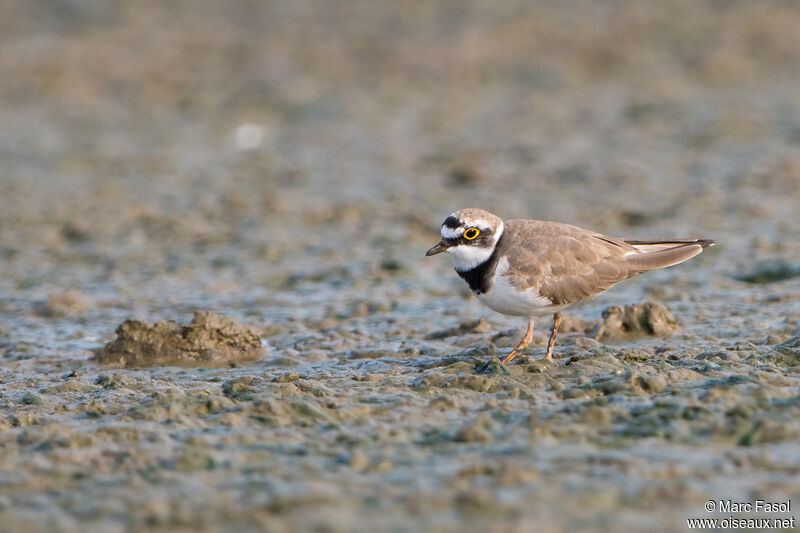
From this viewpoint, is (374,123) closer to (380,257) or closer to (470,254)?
(380,257)

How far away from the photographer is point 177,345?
7043 millimetres

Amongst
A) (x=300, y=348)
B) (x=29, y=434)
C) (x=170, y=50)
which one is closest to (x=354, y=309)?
(x=300, y=348)

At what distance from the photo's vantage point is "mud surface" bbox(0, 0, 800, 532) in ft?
14.6

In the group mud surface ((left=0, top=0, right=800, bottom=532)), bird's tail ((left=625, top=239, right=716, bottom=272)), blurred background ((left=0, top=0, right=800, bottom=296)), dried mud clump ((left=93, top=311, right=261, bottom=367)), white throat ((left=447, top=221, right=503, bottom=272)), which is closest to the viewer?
mud surface ((left=0, top=0, right=800, bottom=532))

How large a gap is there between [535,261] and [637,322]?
3.89 ft

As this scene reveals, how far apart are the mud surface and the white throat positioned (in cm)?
65

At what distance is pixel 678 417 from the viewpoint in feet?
16.4

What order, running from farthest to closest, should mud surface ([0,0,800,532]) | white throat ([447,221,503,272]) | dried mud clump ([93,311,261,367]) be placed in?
dried mud clump ([93,311,261,367])
white throat ([447,221,503,272])
mud surface ([0,0,800,532])

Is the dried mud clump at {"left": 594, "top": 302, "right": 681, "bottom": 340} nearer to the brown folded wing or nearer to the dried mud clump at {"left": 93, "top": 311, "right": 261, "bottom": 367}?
the brown folded wing

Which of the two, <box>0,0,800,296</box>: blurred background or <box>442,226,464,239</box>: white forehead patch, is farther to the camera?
<box>0,0,800,296</box>: blurred background

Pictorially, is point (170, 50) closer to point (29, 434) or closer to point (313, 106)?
point (313, 106)

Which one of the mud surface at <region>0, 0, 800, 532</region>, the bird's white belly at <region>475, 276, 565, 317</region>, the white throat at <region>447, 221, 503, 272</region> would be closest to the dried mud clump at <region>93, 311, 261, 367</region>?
the mud surface at <region>0, 0, 800, 532</region>

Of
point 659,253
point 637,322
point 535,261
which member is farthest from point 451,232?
point 637,322

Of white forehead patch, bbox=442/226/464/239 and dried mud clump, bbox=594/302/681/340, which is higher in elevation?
white forehead patch, bbox=442/226/464/239
